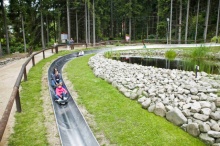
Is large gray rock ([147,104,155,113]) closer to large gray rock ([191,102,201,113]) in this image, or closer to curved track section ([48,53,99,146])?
large gray rock ([191,102,201,113])

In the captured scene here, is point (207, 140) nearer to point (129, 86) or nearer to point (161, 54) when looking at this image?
point (129, 86)

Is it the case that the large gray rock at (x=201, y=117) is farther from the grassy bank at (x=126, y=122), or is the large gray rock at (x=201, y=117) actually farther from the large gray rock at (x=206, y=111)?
the grassy bank at (x=126, y=122)

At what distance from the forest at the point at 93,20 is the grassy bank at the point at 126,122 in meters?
17.8

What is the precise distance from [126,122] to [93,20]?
2299 centimetres

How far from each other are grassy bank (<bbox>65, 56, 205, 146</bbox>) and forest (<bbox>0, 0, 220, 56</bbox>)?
17.8 m

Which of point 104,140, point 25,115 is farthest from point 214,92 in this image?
point 25,115

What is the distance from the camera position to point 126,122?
5699 millimetres

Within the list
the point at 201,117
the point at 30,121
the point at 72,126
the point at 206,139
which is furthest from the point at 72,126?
the point at 201,117

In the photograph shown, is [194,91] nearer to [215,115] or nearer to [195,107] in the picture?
[195,107]

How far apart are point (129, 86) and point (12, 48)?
79.8 ft

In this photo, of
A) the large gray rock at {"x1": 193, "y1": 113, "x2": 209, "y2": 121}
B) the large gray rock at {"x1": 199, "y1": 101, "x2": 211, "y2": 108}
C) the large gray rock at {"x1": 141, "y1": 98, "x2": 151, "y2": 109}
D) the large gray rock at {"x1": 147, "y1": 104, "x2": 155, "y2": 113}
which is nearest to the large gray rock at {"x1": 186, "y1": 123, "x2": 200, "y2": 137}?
the large gray rock at {"x1": 193, "y1": 113, "x2": 209, "y2": 121}

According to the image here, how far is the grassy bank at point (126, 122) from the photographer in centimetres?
486

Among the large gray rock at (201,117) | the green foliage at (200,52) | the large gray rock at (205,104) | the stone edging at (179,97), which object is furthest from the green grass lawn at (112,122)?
the green foliage at (200,52)

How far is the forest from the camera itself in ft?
84.8
